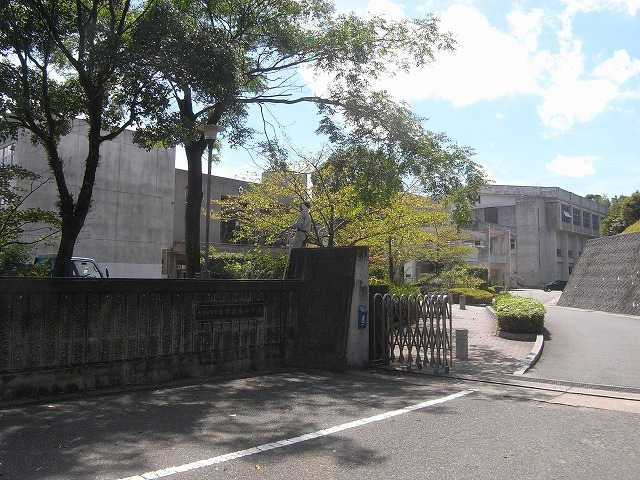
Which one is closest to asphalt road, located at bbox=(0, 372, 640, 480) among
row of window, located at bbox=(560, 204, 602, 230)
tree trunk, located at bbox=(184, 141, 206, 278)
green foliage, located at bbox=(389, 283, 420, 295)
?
tree trunk, located at bbox=(184, 141, 206, 278)

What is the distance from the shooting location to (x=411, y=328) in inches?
427

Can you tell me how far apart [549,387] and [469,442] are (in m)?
3.98

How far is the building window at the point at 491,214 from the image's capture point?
239 feet

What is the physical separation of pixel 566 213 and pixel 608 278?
4635 cm

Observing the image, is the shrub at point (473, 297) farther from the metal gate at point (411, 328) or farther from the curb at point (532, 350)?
the metal gate at point (411, 328)

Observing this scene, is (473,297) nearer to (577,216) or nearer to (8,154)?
(8,154)

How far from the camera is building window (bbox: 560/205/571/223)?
240 ft

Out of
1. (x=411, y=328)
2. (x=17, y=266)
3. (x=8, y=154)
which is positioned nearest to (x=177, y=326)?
(x=411, y=328)

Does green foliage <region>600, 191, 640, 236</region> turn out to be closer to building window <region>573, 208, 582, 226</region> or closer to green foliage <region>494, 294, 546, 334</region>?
green foliage <region>494, 294, 546, 334</region>

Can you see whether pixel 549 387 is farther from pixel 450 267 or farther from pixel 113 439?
pixel 450 267

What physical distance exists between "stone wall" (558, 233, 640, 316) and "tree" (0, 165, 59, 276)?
25862 mm

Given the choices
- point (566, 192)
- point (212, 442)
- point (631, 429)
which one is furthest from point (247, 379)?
point (566, 192)

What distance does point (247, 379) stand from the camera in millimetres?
9273

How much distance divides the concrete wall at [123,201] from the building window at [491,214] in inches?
1977
